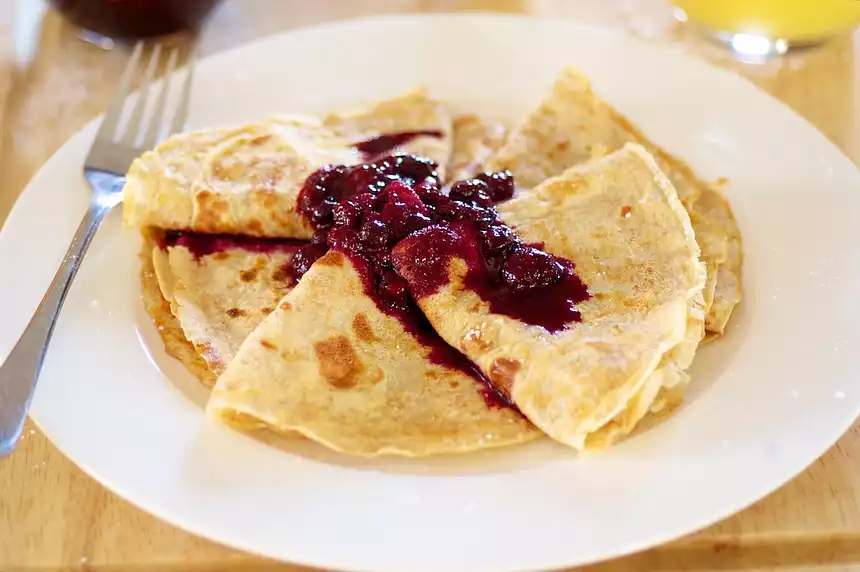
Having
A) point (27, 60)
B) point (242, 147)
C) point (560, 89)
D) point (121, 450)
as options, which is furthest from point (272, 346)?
point (27, 60)

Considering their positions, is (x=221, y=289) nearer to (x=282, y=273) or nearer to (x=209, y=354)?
(x=282, y=273)

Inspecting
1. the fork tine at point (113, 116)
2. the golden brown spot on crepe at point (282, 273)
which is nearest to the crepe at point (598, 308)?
the golden brown spot on crepe at point (282, 273)

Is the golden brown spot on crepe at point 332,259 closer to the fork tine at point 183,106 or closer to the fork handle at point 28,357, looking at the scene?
the fork handle at point 28,357

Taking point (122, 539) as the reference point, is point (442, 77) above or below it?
above

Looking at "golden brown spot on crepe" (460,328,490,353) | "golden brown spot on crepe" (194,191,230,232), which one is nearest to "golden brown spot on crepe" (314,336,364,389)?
"golden brown spot on crepe" (460,328,490,353)

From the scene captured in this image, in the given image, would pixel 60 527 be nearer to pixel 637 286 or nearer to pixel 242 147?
pixel 242 147

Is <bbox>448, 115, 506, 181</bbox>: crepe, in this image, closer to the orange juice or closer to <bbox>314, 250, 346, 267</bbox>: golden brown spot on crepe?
<bbox>314, 250, 346, 267</bbox>: golden brown spot on crepe

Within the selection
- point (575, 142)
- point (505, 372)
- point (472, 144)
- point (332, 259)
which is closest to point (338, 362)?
point (332, 259)
